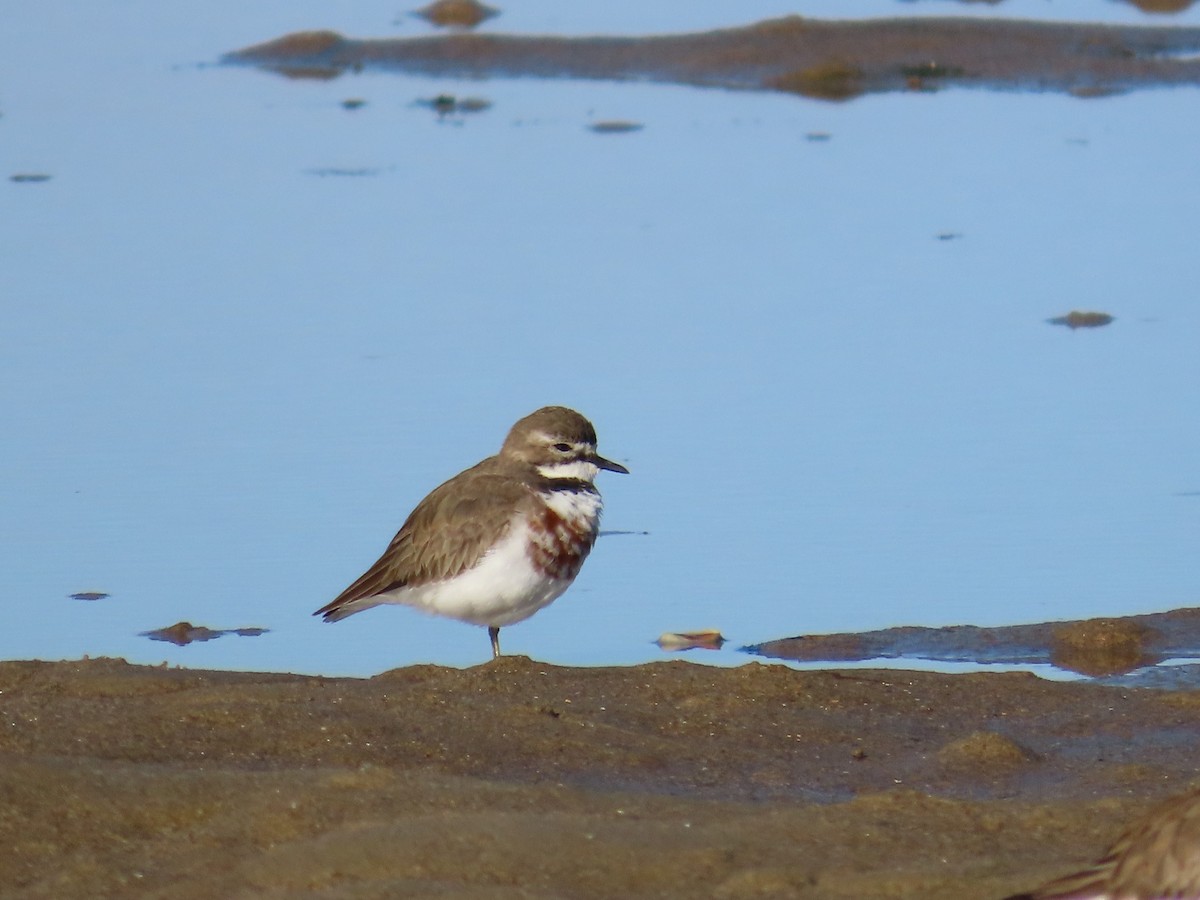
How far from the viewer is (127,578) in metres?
7.64

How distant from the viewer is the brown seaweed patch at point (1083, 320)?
10.3m

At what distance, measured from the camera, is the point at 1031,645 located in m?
7.18

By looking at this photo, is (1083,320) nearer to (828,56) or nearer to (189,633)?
(189,633)

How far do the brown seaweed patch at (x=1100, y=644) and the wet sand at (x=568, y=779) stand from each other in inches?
23.7

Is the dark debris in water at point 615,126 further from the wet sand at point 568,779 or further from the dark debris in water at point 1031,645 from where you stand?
the wet sand at point 568,779

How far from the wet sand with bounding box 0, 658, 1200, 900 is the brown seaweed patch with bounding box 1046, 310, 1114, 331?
4016 mm

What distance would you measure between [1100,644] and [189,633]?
2741mm

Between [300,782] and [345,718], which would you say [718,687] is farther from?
[300,782]

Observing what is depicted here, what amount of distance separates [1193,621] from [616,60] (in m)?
9.55

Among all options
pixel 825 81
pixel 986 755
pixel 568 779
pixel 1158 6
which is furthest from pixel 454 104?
pixel 568 779

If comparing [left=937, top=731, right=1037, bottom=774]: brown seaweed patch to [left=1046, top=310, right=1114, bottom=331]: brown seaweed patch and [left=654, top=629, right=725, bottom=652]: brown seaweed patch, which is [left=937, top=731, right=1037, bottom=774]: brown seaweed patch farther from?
[left=1046, top=310, right=1114, bottom=331]: brown seaweed patch

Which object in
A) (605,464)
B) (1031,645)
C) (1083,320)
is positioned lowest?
(1031,645)

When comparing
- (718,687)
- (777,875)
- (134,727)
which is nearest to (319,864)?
(777,875)

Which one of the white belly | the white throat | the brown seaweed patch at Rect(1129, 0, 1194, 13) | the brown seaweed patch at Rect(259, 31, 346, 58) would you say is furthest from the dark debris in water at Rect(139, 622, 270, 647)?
the brown seaweed patch at Rect(1129, 0, 1194, 13)
